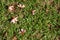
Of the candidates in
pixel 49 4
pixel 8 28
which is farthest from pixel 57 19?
pixel 8 28

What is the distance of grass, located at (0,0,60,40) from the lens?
4.19 metres

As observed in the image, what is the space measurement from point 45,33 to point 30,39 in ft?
1.19

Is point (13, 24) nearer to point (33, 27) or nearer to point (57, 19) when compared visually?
point (33, 27)

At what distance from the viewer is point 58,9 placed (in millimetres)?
4566

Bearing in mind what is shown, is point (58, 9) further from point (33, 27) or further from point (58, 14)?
point (33, 27)

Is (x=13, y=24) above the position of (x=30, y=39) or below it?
above

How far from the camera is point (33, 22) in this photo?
14.2 feet

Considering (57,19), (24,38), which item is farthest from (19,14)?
(57,19)

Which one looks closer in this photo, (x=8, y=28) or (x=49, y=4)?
(x=8, y=28)

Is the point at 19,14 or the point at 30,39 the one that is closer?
the point at 30,39

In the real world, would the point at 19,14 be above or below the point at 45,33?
above

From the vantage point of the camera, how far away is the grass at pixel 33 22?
4.19 metres

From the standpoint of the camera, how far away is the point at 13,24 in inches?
168

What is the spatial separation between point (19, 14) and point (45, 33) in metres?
0.75
